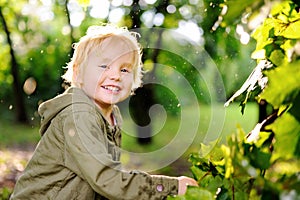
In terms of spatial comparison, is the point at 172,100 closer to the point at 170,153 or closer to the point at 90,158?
the point at 170,153

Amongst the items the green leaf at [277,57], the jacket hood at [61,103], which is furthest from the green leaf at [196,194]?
the jacket hood at [61,103]

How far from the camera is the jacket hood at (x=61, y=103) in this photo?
1730mm

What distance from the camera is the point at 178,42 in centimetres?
1380

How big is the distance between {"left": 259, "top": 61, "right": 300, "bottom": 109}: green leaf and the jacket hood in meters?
1.24

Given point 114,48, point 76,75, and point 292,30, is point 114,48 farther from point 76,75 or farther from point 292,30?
point 292,30

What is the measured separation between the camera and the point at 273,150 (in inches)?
26.0

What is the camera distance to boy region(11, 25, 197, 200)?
4.57 feet

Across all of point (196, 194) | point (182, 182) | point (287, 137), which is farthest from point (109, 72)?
point (287, 137)

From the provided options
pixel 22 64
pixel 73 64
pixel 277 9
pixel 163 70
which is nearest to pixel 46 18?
pixel 22 64

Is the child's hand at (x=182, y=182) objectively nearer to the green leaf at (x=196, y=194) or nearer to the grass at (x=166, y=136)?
the green leaf at (x=196, y=194)

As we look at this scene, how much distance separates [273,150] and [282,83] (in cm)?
18

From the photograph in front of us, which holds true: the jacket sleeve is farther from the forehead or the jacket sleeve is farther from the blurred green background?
the blurred green background

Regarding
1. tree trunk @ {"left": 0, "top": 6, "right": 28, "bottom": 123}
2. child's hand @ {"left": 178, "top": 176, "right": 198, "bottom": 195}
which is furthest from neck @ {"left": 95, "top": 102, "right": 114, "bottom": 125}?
tree trunk @ {"left": 0, "top": 6, "right": 28, "bottom": 123}

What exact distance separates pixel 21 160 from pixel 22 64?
18.5ft
